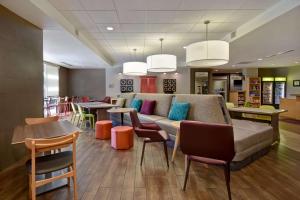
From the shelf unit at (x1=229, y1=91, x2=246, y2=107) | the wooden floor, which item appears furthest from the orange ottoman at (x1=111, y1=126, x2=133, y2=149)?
the shelf unit at (x1=229, y1=91, x2=246, y2=107)

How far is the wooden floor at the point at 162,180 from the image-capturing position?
2129 millimetres

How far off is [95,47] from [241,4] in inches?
180

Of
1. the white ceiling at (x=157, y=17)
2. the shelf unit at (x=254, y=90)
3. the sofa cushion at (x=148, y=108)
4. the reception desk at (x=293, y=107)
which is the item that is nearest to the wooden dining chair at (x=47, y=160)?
the white ceiling at (x=157, y=17)

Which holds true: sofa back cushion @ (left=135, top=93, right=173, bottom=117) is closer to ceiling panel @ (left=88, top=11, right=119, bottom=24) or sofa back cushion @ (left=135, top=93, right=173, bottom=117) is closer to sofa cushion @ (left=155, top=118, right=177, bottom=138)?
sofa cushion @ (left=155, top=118, right=177, bottom=138)

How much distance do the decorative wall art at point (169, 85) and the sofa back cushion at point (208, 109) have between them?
602 cm

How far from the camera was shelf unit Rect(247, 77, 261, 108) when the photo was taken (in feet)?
35.4

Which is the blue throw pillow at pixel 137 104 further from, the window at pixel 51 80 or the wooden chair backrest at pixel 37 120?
the window at pixel 51 80

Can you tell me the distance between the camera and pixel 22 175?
2.61 meters

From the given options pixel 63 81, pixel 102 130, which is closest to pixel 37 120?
pixel 102 130

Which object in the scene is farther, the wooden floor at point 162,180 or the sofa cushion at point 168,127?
the sofa cushion at point 168,127

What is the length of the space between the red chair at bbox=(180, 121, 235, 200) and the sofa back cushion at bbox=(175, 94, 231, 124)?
1.50 m

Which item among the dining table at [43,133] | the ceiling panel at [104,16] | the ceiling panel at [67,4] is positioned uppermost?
the ceiling panel at [104,16]

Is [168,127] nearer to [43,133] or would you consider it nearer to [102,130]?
[102,130]

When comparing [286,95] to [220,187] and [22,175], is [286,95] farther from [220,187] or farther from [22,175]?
[22,175]
